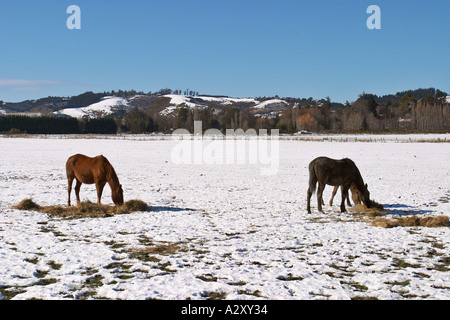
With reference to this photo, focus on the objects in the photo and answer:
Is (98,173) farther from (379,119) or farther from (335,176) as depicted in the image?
(379,119)

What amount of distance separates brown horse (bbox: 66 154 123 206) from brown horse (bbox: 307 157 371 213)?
6000mm

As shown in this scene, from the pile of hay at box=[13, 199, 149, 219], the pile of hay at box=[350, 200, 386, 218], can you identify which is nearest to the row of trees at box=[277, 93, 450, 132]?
the pile of hay at box=[350, 200, 386, 218]

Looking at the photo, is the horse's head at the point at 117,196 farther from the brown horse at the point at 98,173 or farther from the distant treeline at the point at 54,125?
the distant treeline at the point at 54,125

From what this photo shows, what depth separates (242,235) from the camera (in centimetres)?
897

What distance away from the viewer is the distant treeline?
135250 millimetres

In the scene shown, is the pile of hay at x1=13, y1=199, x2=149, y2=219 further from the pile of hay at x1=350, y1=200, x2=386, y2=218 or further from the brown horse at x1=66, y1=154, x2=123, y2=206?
the pile of hay at x1=350, y1=200, x2=386, y2=218

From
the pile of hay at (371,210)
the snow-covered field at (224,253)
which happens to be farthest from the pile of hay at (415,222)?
the pile of hay at (371,210)

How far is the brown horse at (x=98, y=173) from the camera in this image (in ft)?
39.0

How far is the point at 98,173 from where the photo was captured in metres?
11.9

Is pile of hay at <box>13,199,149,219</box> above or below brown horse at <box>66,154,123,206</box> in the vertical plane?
below

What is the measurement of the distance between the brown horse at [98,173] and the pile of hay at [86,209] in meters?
0.44

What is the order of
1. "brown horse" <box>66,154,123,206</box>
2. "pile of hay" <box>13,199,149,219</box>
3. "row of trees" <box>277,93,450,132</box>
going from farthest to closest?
"row of trees" <box>277,93,450,132</box>, "brown horse" <box>66,154,123,206</box>, "pile of hay" <box>13,199,149,219</box>

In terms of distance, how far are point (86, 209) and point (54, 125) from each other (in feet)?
473

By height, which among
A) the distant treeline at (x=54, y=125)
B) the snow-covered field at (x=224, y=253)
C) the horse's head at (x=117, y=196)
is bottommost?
the snow-covered field at (x=224, y=253)
